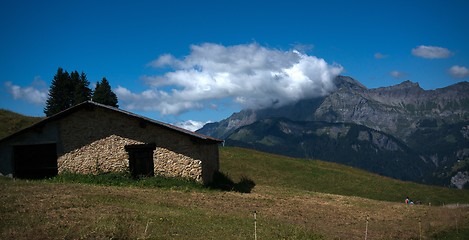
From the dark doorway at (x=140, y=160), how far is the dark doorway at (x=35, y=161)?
22.8 feet

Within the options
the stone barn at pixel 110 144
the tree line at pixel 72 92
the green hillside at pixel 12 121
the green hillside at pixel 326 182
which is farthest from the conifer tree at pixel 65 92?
the stone barn at pixel 110 144

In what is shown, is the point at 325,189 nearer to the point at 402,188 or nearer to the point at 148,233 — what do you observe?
the point at 402,188

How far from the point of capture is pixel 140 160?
33.1 meters

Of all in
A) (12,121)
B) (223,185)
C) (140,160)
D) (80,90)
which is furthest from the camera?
(80,90)

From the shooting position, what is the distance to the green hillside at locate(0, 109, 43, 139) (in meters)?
50.5

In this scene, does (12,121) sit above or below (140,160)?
above

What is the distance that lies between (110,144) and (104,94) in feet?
219

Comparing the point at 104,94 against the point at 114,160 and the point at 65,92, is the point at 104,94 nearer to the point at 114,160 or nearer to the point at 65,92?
the point at 65,92

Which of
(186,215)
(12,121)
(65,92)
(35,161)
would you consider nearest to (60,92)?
(65,92)

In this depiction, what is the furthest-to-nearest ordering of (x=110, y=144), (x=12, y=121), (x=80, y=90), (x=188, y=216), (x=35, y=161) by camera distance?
1. (x=80, y=90)
2. (x=12, y=121)
3. (x=35, y=161)
4. (x=110, y=144)
5. (x=188, y=216)

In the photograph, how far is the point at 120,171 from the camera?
32.9 metres

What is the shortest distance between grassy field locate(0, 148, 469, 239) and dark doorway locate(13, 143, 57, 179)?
13.1 feet

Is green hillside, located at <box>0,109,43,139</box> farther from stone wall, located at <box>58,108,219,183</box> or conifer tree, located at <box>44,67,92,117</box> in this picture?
conifer tree, located at <box>44,67,92,117</box>

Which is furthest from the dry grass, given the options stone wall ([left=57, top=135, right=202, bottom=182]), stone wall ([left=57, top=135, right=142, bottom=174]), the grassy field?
stone wall ([left=57, top=135, right=142, bottom=174])
